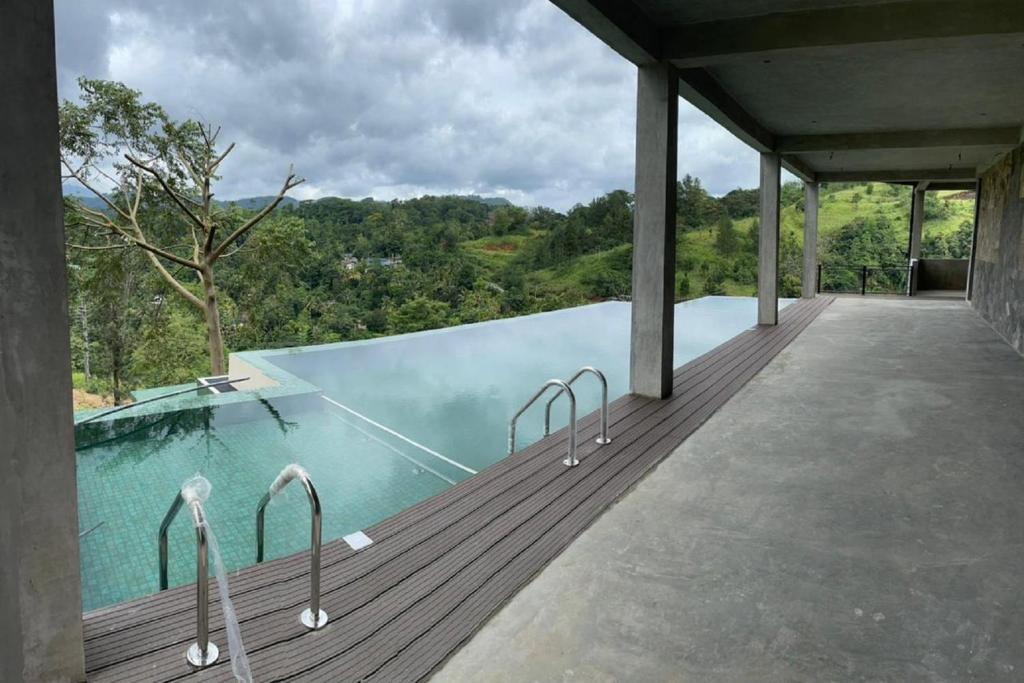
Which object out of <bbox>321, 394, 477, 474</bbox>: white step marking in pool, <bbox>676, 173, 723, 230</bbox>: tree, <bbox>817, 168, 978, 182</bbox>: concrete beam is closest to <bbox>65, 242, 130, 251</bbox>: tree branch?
<bbox>321, 394, 477, 474</bbox>: white step marking in pool

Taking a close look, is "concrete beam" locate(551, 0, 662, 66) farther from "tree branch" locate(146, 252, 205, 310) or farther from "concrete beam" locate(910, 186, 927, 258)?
"tree branch" locate(146, 252, 205, 310)

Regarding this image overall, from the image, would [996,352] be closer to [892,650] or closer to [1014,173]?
[1014,173]

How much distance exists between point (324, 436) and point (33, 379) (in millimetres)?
5557

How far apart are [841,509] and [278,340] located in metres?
16.8

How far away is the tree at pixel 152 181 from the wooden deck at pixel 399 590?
12.6 m

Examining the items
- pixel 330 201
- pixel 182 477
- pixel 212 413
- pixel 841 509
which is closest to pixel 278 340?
pixel 330 201

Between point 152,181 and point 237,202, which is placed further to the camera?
point 237,202

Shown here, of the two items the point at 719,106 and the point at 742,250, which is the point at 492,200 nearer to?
the point at 742,250

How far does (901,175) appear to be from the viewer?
12.7 metres

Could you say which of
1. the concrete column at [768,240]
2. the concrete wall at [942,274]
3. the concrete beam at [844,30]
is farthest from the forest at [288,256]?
the concrete beam at [844,30]

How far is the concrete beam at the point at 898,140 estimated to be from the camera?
26.5ft

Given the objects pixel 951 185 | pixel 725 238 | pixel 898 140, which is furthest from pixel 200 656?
pixel 725 238

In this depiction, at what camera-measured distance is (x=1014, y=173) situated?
27.8 ft

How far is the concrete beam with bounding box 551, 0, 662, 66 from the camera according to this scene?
361 centimetres
